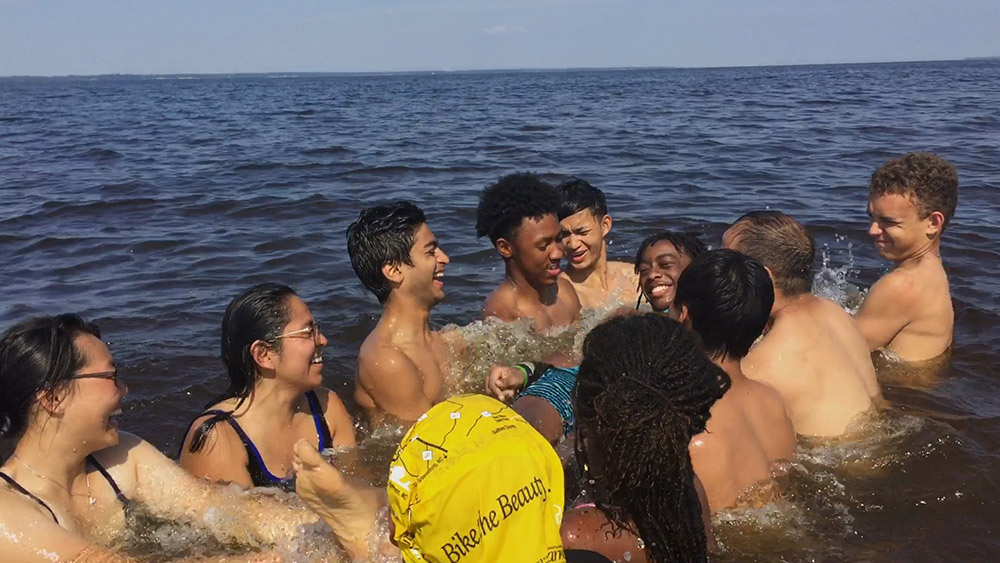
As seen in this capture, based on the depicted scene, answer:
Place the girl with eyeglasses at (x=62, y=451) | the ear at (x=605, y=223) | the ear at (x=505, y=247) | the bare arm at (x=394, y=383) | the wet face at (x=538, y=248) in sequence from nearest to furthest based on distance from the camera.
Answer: the girl with eyeglasses at (x=62, y=451) → the bare arm at (x=394, y=383) → the wet face at (x=538, y=248) → the ear at (x=505, y=247) → the ear at (x=605, y=223)

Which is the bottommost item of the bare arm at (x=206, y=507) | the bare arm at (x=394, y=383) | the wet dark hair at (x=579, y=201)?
the bare arm at (x=206, y=507)

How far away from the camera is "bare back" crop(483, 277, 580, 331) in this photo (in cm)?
651

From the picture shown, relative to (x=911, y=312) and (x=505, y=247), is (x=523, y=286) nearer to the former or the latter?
(x=505, y=247)

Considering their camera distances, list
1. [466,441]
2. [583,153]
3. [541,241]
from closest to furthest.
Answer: [466,441]
[541,241]
[583,153]

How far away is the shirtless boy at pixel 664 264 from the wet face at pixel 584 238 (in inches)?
55.2

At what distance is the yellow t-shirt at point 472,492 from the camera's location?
2328 millimetres

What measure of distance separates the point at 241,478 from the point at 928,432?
418 centimetres

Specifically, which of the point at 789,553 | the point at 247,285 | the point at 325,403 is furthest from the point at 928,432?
the point at 247,285

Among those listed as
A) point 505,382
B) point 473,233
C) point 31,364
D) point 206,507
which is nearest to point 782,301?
point 505,382

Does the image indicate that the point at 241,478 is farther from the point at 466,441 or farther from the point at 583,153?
the point at 583,153

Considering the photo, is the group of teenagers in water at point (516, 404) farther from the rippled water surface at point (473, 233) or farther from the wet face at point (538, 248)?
the rippled water surface at point (473, 233)

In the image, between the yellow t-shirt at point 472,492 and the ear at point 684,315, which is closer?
the yellow t-shirt at point 472,492

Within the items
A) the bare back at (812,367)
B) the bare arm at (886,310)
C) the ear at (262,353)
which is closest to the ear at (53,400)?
the ear at (262,353)

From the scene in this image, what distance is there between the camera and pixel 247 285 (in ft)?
31.6
